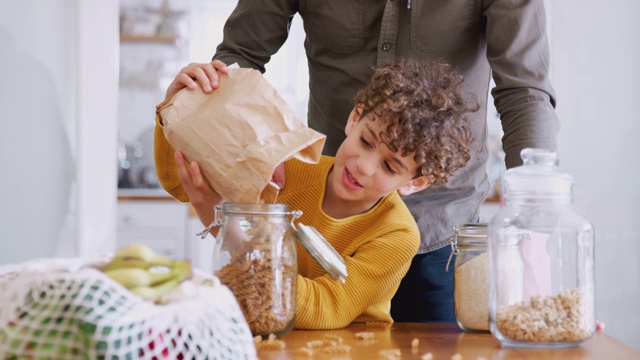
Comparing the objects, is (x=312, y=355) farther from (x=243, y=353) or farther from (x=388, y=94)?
(x=388, y=94)

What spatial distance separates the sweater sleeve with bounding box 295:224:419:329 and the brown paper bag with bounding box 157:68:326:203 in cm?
15

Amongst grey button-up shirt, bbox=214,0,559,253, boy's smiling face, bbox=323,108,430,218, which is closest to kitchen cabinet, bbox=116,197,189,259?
grey button-up shirt, bbox=214,0,559,253

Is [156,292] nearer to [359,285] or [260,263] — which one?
[260,263]

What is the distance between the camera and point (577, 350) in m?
0.93

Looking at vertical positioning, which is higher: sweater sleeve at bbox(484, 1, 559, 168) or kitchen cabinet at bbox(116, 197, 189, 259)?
sweater sleeve at bbox(484, 1, 559, 168)

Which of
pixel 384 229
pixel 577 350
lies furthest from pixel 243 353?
pixel 384 229

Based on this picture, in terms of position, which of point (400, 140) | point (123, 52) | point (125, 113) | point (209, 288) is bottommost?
point (209, 288)

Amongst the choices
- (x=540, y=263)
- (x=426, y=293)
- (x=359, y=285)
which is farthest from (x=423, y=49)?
(x=540, y=263)

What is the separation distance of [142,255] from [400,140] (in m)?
0.66

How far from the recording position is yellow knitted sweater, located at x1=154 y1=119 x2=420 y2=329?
3.63ft

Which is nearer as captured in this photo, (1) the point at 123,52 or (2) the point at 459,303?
(2) the point at 459,303

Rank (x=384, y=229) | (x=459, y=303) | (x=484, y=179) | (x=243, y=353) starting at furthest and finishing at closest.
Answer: (x=484, y=179) < (x=384, y=229) < (x=459, y=303) < (x=243, y=353)

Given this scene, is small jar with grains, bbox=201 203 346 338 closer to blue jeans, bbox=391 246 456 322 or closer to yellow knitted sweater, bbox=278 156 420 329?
yellow knitted sweater, bbox=278 156 420 329

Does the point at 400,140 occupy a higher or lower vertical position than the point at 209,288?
higher
